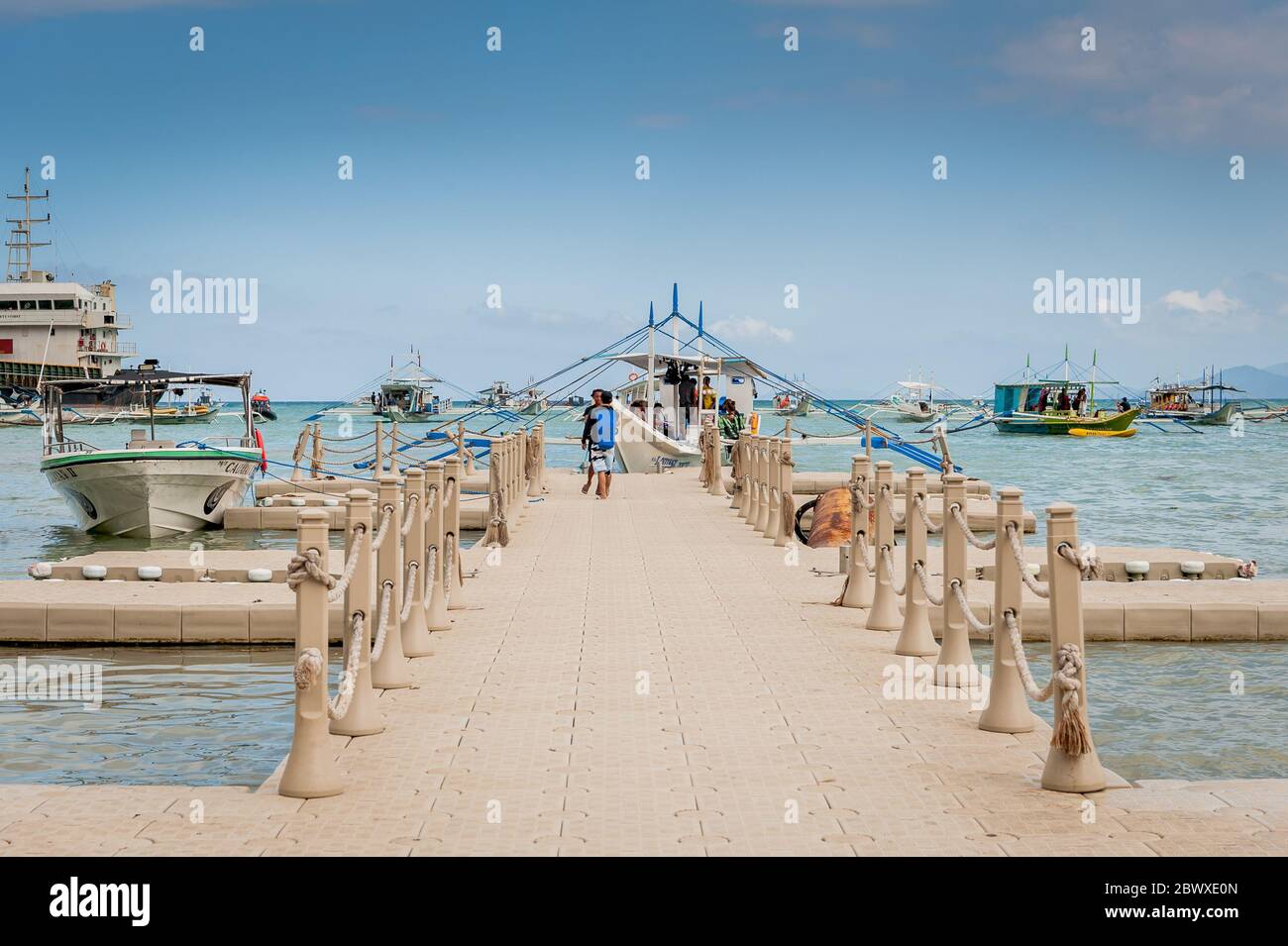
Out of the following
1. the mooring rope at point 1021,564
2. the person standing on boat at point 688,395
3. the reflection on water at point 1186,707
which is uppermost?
the person standing on boat at point 688,395

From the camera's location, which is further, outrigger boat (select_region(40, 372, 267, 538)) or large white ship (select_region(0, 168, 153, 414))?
large white ship (select_region(0, 168, 153, 414))

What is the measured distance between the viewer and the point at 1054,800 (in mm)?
6008

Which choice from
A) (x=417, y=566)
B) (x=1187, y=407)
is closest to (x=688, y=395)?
(x=417, y=566)

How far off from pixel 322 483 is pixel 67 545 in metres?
5.19

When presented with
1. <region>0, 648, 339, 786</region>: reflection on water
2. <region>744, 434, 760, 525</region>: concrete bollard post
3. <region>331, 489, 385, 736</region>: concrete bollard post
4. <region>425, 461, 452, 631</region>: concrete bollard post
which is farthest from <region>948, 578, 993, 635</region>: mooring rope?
<region>744, 434, 760, 525</region>: concrete bollard post

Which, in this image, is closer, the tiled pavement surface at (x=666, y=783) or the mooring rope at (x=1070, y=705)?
the tiled pavement surface at (x=666, y=783)

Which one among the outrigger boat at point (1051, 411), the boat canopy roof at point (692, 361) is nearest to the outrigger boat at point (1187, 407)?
the outrigger boat at point (1051, 411)

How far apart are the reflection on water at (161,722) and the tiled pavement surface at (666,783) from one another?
115 cm

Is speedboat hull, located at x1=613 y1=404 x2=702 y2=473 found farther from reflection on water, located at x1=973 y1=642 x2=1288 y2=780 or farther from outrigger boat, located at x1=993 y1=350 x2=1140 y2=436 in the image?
outrigger boat, located at x1=993 y1=350 x2=1140 y2=436

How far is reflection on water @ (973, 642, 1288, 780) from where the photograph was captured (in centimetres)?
852

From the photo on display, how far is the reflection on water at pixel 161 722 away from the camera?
814cm

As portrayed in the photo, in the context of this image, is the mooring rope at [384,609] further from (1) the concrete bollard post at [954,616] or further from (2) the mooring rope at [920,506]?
(2) the mooring rope at [920,506]
